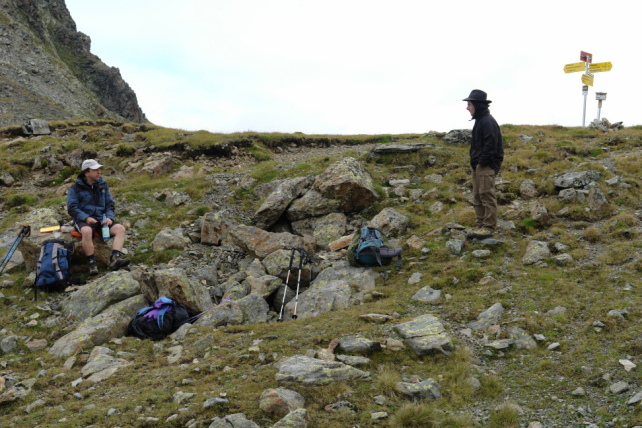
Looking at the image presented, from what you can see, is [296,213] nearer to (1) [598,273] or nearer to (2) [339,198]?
(2) [339,198]

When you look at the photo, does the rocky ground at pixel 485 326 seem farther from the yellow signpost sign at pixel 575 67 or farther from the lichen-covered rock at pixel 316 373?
the yellow signpost sign at pixel 575 67

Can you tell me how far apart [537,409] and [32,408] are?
7796mm

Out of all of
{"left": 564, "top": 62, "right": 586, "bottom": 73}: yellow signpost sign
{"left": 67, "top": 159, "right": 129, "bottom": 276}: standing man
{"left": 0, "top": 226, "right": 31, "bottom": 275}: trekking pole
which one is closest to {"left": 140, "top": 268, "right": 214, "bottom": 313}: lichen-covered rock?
{"left": 67, "top": 159, "right": 129, "bottom": 276}: standing man

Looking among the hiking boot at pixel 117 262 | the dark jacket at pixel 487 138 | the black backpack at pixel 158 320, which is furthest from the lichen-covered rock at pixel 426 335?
the hiking boot at pixel 117 262

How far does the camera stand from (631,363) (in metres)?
6.65

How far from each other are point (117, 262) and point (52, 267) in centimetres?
169

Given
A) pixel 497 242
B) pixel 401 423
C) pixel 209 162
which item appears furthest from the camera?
pixel 209 162

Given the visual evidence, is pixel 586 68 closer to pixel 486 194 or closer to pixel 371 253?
pixel 486 194

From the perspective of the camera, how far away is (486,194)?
1281 centimetres

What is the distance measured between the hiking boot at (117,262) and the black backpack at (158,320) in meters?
3.30

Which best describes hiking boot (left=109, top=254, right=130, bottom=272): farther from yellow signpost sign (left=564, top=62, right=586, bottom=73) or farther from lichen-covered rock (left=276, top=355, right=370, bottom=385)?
yellow signpost sign (left=564, top=62, right=586, bottom=73)

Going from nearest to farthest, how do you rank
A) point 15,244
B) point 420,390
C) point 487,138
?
point 420,390 < point 487,138 < point 15,244

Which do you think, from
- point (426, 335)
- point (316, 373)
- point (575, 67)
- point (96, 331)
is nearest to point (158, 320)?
point (96, 331)

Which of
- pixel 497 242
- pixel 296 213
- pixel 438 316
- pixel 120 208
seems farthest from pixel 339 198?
pixel 120 208
